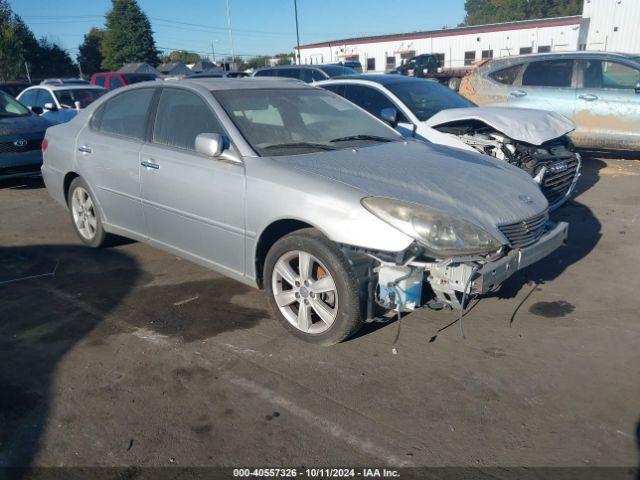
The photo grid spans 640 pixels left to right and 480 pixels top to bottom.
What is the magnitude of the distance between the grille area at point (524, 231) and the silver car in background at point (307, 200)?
0.01 meters

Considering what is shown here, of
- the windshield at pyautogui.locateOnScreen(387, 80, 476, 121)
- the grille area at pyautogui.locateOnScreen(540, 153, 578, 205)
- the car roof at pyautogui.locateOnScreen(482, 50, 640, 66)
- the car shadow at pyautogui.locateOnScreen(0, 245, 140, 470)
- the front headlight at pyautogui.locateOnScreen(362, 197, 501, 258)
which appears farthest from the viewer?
the car roof at pyautogui.locateOnScreen(482, 50, 640, 66)

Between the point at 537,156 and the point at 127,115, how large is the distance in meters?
4.24

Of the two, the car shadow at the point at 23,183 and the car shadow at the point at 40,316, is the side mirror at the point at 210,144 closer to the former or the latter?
the car shadow at the point at 40,316

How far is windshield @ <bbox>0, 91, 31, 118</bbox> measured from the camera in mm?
9378

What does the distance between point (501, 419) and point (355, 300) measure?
40.3 inches

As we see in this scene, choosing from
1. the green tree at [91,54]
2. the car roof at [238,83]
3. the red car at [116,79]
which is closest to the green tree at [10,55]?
the green tree at [91,54]

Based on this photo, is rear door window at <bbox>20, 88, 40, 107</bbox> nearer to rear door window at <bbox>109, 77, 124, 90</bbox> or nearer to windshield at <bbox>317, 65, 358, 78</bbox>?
rear door window at <bbox>109, 77, 124, 90</bbox>

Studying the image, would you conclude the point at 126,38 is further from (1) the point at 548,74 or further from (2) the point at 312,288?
(2) the point at 312,288

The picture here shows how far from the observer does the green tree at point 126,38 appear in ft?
221

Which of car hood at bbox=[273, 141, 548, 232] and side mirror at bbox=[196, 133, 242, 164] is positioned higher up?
side mirror at bbox=[196, 133, 242, 164]

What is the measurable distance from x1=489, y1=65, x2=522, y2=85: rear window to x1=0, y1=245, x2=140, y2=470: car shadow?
728cm

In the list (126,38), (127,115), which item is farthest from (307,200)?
(126,38)

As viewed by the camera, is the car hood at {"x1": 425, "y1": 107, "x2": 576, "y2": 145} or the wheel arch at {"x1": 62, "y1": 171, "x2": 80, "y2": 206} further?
the car hood at {"x1": 425, "y1": 107, "x2": 576, "y2": 145}

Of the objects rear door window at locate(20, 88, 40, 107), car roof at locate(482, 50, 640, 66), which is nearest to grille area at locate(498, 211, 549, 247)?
car roof at locate(482, 50, 640, 66)
